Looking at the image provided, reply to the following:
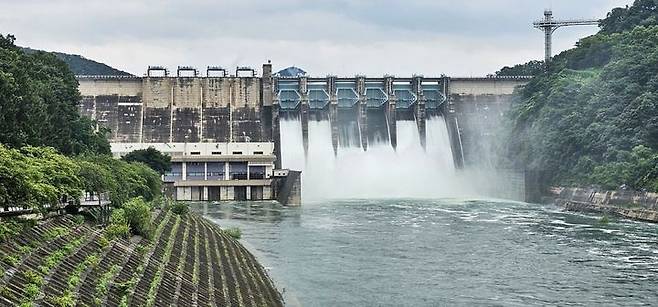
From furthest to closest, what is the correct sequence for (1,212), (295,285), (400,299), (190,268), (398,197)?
(398,197) → (295,285) → (400,299) → (190,268) → (1,212)

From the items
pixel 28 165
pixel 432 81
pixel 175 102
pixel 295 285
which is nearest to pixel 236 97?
pixel 175 102

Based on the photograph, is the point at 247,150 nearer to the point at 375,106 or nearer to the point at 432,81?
the point at 375,106

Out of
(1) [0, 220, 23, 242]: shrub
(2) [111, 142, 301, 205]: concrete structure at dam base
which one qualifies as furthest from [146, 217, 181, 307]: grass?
(2) [111, 142, 301, 205]: concrete structure at dam base

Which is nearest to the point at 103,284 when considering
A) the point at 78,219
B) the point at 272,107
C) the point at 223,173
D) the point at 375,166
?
the point at 78,219

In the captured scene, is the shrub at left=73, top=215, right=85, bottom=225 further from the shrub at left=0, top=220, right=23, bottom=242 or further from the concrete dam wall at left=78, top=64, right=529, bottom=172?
the concrete dam wall at left=78, top=64, right=529, bottom=172

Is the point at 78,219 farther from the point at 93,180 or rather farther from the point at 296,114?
the point at 296,114
